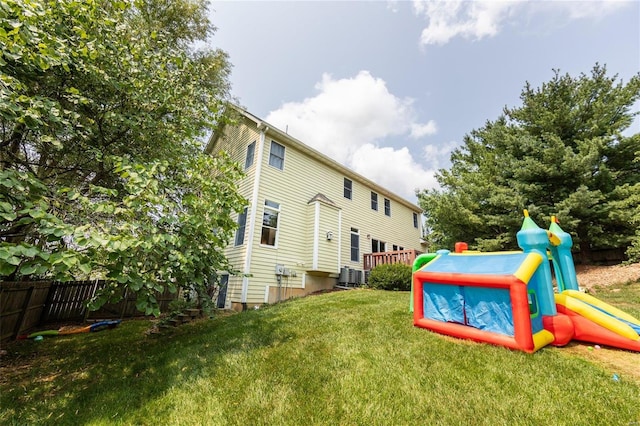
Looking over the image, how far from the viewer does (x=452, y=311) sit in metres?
4.27

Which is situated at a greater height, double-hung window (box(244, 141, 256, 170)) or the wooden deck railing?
double-hung window (box(244, 141, 256, 170))

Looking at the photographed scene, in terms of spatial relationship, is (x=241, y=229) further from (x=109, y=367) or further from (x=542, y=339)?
(x=542, y=339)

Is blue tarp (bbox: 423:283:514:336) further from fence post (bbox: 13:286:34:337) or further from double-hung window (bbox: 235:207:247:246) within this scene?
fence post (bbox: 13:286:34:337)

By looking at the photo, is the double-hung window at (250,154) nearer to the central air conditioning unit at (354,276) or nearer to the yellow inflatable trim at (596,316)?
the central air conditioning unit at (354,276)

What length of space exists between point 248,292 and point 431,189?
1183 centimetres

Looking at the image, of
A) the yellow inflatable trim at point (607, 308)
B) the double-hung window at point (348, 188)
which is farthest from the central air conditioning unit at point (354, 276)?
the yellow inflatable trim at point (607, 308)

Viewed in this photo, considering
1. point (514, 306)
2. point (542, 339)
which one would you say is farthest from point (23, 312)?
point (542, 339)

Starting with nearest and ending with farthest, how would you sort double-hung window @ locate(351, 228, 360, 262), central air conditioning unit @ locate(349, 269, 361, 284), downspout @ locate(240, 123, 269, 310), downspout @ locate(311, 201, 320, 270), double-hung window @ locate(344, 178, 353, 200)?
downspout @ locate(240, 123, 269, 310), downspout @ locate(311, 201, 320, 270), central air conditioning unit @ locate(349, 269, 361, 284), double-hung window @ locate(351, 228, 360, 262), double-hung window @ locate(344, 178, 353, 200)

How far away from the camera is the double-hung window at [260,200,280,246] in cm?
979

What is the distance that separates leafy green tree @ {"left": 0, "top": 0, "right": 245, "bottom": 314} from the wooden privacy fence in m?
1.86

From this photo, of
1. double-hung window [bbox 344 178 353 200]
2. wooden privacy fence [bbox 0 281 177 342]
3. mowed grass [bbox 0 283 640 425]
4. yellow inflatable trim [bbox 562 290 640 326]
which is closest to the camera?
mowed grass [bbox 0 283 640 425]

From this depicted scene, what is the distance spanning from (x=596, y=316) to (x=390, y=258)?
26.8 ft

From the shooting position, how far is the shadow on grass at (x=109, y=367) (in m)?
2.75

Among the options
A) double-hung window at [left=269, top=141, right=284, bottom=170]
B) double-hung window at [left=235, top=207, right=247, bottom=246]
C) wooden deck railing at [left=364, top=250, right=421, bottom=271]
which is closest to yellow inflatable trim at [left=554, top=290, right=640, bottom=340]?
wooden deck railing at [left=364, top=250, right=421, bottom=271]
